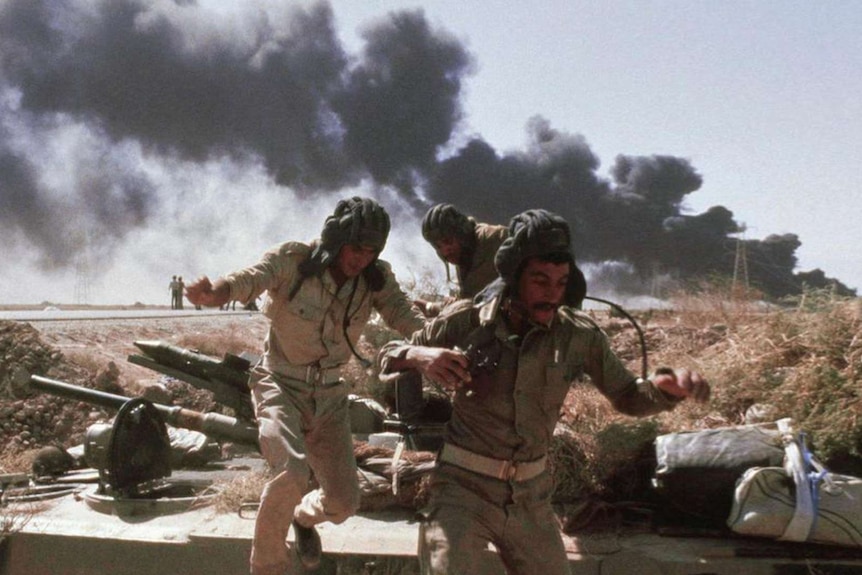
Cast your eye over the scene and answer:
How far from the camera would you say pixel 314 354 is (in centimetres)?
485

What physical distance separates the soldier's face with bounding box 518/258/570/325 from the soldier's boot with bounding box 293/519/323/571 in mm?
2159

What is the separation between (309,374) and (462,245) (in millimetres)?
1706

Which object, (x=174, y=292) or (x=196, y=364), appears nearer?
(x=196, y=364)

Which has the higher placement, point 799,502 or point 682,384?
point 682,384

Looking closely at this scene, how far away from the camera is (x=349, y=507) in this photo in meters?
4.66

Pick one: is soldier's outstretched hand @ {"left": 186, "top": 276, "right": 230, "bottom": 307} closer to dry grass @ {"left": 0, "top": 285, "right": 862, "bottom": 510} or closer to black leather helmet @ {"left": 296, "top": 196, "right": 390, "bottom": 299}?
black leather helmet @ {"left": 296, "top": 196, "right": 390, "bottom": 299}

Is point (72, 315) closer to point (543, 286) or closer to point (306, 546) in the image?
point (306, 546)

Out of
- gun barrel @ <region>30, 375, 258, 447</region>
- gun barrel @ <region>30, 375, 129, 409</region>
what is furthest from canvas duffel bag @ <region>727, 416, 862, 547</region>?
gun barrel @ <region>30, 375, 129, 409</region>

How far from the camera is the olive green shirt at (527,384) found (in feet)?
11.4

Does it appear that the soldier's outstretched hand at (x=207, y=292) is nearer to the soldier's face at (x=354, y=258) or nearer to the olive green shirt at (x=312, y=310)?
the olive green shirt at (x=312, y=310)

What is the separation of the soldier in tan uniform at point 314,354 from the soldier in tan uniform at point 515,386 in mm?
1174

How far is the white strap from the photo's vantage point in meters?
4.32

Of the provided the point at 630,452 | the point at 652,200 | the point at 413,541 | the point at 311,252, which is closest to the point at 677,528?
the point at 630,452

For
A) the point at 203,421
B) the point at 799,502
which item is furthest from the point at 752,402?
the point at 203,421
